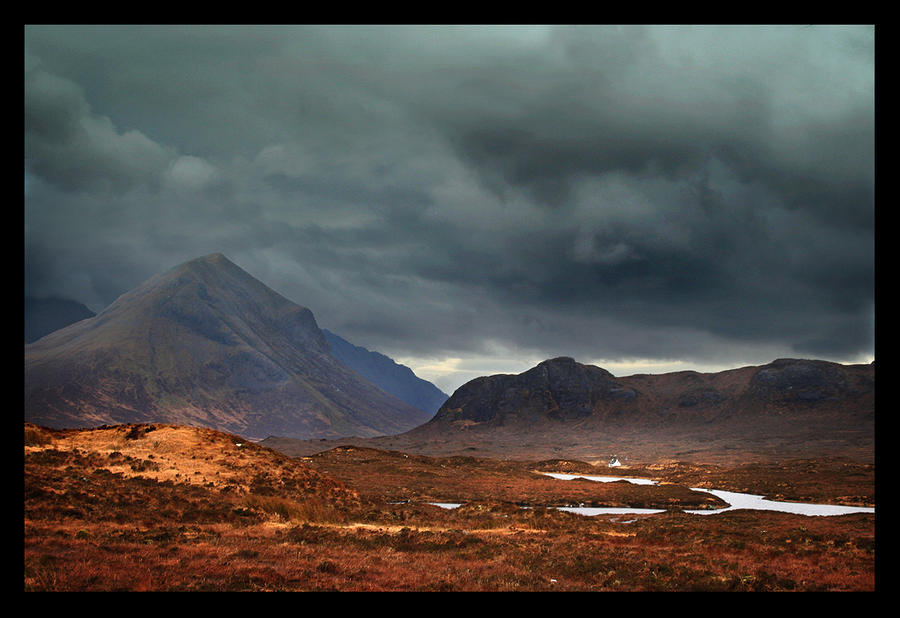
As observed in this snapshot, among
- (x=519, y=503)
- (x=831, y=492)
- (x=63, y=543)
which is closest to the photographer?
(x=63, y=543)

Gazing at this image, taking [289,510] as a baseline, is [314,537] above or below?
above

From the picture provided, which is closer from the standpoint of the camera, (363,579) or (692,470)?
(363,579)

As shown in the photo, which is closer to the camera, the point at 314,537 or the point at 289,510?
the point at 314,537

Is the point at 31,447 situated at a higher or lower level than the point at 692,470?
higher

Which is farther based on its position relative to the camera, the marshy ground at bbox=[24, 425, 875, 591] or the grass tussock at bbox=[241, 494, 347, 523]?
the grass tussock at bbox=[241, 494, 347, 523]

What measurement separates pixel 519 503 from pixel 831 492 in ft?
163

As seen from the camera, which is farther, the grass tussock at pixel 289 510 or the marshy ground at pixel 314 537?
the grass tussock at pixel 289 510

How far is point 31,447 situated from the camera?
154ft
